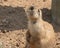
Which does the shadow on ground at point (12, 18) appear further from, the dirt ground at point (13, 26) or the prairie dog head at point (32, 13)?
the prairie dog head at point (32, 13)

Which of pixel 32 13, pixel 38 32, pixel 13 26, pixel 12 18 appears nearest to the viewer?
pixel 32 13

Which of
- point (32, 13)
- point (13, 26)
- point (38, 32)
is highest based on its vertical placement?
point (32, 13)

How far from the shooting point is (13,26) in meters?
6.57

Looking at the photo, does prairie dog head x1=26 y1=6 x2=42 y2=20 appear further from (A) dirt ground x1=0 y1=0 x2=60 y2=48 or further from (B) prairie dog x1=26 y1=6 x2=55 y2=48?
(A) dirt ground x1=0 y1=0 x2=60 y2=48

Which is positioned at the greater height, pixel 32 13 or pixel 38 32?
pixel 32 13

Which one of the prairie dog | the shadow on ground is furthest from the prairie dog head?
the shadow on ground

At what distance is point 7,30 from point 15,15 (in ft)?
3.86

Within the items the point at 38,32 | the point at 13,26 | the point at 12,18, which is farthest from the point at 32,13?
the point at 12,18

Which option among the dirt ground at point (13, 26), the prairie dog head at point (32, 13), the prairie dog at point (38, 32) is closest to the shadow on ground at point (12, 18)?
the dirt ground at point (13, 26)

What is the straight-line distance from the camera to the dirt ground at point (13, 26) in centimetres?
537

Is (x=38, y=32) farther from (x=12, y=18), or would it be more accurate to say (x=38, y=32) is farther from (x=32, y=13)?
(x=12, y=18)

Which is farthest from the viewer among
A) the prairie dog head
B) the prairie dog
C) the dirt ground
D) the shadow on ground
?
the shadow on ground

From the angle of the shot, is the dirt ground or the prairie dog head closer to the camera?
the prairie dog head

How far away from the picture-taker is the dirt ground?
5.37m
